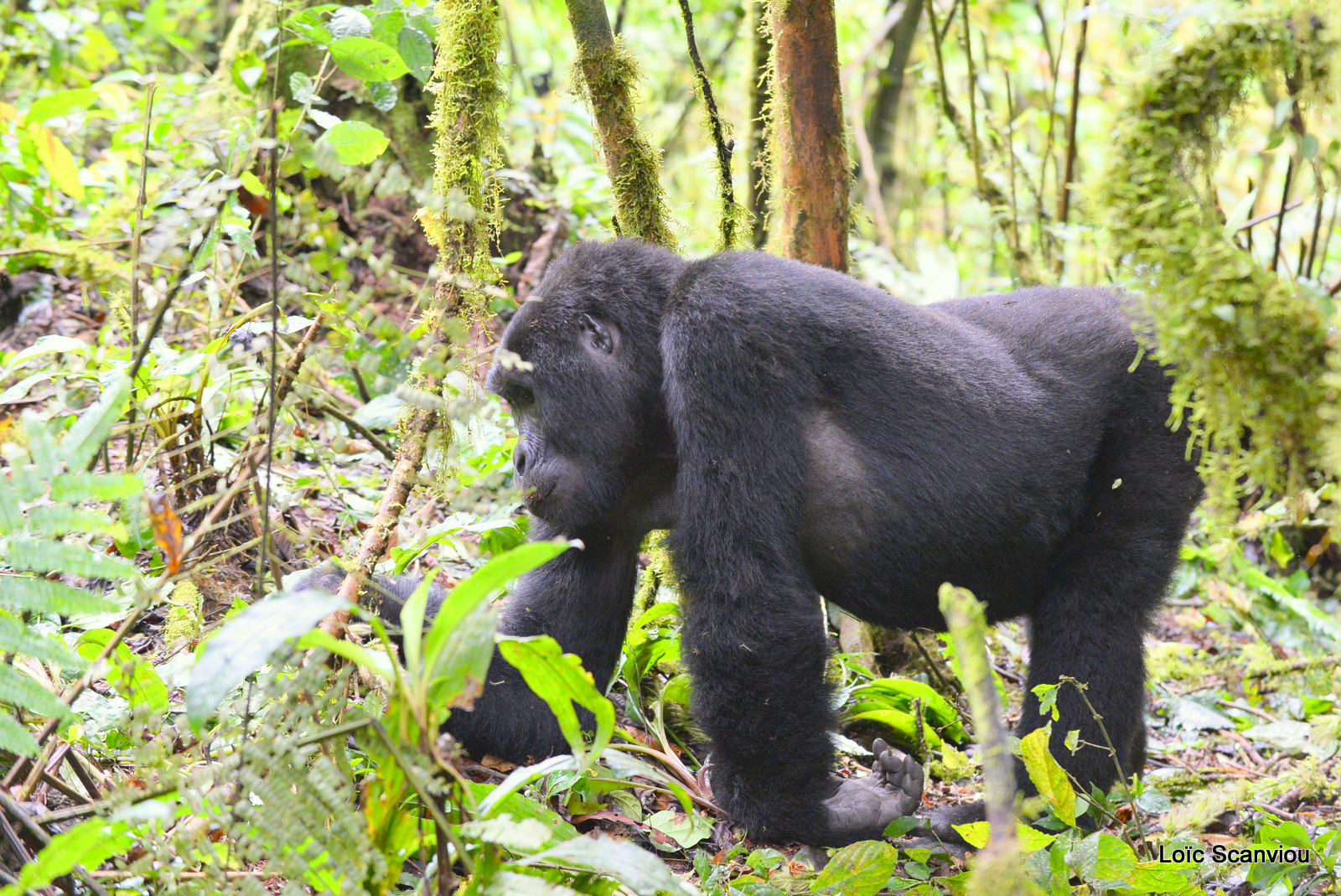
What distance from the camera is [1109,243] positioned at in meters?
1.96

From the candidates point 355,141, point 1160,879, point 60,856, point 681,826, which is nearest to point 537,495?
point 681,826

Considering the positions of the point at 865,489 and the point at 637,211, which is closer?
the point at 865,489

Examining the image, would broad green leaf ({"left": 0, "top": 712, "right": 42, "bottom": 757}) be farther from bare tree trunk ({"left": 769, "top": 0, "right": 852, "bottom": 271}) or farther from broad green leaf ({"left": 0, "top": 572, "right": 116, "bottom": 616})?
bare tree trunk ({"left": 769, "top": 0, "right": 852, "bottom": 271})

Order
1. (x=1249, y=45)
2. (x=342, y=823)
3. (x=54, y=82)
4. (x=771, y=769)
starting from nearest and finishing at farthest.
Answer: (x=342, y=823)
(x=1249, y=45)
(x=771, y=769)
(x=54, y=82)

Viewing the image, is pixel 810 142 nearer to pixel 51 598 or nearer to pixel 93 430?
pixel 93 430

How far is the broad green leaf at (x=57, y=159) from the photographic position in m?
3.79

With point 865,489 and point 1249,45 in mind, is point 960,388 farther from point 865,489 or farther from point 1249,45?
point 1249,45

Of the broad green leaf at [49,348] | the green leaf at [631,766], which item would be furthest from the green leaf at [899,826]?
the broad green leaf at [49,348]

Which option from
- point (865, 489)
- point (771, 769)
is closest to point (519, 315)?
point (865, 489)

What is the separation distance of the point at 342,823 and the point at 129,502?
0.91 metres

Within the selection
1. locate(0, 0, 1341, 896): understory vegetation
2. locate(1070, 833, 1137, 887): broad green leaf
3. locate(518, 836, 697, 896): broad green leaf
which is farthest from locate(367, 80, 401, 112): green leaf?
locate(1070, 833, 1137, 887): broad green leaf

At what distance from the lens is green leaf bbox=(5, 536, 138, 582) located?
1.59 metres

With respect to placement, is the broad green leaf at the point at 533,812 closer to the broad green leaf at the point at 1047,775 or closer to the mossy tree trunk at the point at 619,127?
the broad green leaf at the point at 1047,775

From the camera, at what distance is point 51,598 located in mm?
1637
